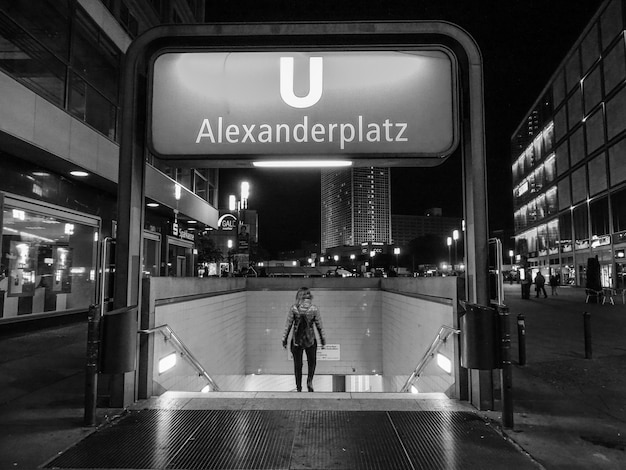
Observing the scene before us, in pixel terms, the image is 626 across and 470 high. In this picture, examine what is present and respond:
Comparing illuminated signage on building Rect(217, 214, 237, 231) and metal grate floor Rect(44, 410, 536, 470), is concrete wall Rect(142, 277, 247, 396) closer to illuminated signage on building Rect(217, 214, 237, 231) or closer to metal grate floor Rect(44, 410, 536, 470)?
metal grate floor Rect(44, 410, 536, 470)

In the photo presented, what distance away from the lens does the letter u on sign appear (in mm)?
5496

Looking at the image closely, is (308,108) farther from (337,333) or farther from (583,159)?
(583,159)

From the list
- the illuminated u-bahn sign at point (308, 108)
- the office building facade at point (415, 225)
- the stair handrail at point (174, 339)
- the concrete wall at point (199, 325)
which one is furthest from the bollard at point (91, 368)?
the office building facade at point (415, 225)

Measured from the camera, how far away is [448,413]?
5.05 metres

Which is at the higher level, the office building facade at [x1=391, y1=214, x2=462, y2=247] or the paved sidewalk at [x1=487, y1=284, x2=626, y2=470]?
the office building facade at [x1=391, y1=214, x2=462, y2=247]

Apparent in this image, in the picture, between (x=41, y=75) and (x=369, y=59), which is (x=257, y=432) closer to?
(x=369, y=59)

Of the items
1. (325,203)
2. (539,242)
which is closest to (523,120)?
(539,242)

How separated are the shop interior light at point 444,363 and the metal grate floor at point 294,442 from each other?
1.12 m

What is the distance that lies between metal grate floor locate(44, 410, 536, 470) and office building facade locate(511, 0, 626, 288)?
31710 millimetres

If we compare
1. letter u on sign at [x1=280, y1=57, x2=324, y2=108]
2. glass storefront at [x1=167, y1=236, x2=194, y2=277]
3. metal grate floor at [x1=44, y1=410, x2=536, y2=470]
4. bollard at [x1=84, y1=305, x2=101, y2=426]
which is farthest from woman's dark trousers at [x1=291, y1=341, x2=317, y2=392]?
glass storefront at [x1=167, y1=236, x2=194, y2=277]

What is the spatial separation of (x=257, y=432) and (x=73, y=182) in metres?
11.6

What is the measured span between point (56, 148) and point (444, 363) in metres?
9.82

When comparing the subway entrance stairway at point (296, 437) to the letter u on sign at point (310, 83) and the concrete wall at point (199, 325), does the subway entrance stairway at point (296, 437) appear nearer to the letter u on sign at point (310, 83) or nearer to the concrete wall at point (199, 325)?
the concrete wall at point (199, 325)

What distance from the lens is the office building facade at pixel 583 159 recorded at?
38.7 metres
